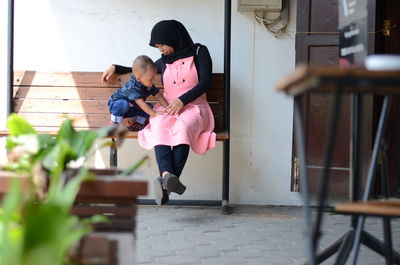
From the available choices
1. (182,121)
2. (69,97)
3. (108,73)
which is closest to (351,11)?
(182,121)

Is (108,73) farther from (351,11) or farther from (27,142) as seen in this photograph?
(27,142)

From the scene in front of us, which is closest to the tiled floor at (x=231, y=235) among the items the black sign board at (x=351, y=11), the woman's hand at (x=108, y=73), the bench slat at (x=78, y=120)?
the bench slat at (x=78, y=120)

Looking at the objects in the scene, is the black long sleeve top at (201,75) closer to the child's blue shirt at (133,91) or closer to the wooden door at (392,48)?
the child's blue shirt at (133,91)

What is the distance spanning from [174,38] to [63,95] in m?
1.10

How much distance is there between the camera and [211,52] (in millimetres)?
6426

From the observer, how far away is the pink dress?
5680mm

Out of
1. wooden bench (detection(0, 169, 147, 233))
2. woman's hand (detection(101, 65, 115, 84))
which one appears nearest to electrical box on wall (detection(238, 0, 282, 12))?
woman's hand (detection(101, 65, 115, 84))

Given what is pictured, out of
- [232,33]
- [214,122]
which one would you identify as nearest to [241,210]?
[214,122]

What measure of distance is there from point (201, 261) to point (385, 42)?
3234mm

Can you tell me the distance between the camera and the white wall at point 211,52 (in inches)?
253

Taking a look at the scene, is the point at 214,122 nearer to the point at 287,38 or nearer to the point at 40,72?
the point at 287,38

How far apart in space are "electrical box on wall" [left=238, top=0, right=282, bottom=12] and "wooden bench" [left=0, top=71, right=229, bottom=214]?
0.64 metres

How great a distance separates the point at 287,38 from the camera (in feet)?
21.0

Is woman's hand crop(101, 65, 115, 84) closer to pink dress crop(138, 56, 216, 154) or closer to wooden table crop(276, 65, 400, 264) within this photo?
pink dress crop(138, 56, 216, 154)
